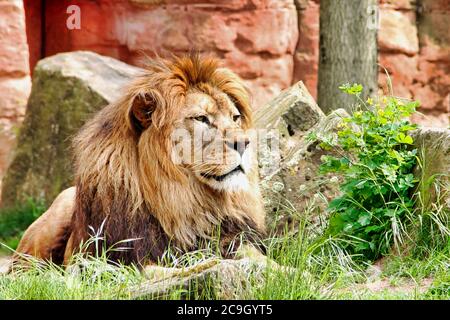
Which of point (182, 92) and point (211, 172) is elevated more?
point (182, 92)

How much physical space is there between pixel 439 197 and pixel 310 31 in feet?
23.0

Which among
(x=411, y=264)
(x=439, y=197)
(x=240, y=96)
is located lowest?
(x=411, y=264)

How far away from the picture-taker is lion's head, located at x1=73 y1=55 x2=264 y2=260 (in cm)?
538

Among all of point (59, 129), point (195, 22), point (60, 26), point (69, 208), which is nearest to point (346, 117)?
point (69, 208)

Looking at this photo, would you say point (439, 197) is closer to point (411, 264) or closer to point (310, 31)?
point (411, 264)

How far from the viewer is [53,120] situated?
387 inches

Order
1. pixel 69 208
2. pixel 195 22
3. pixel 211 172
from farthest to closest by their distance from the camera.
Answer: pixel 195 22 < pixel 69 208 < pixel 211 172

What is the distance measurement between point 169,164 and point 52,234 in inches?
45.8

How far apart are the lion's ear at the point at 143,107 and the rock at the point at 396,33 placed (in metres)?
7.43

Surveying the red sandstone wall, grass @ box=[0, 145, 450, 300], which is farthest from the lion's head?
the red sandstone wall

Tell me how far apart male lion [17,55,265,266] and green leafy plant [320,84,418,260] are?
634 millimetres

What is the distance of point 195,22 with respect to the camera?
11766mm

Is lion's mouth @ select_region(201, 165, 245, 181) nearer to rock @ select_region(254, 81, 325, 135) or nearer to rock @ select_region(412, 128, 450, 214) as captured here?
rock @ select_region(412, 128, 450, 214)
